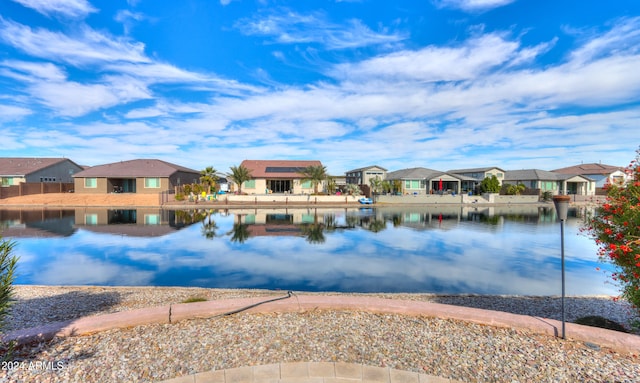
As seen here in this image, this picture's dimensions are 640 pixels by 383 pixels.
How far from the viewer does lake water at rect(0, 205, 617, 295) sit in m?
10.6

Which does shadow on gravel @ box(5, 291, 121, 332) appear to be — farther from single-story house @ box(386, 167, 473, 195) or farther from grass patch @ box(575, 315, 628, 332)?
single-story house @ box(386, 167, 473, 195)

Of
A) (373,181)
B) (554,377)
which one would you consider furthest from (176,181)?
(554,377)

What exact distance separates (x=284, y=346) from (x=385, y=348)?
4.96 ft

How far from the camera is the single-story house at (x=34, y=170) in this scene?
150ft

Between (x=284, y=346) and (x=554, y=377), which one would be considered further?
(x=284, y=346)

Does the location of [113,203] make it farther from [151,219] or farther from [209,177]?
[151,219]

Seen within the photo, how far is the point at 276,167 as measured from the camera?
5300 centimetres

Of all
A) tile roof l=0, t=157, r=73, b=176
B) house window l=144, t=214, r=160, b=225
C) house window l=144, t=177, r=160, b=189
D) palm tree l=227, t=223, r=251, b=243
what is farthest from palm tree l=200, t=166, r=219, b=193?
palm tree l=227, t=223, r=251, b=243

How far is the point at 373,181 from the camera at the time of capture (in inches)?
1937

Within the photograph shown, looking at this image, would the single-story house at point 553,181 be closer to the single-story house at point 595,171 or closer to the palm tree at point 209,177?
the single-story house at point 595,171

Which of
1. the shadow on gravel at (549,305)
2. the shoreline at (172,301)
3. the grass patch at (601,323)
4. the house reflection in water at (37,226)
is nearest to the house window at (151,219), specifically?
the house reflection in water at (37,226)

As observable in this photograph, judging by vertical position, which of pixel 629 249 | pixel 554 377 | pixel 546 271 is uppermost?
pixel 629 249

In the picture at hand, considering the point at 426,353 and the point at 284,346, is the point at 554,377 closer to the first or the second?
the point at 426,353

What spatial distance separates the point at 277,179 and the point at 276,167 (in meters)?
3.29
